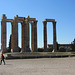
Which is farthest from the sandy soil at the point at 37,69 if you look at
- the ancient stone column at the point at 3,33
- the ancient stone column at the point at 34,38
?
the ancient stone column at the point at 34,38

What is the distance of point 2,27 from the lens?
56.4 meters

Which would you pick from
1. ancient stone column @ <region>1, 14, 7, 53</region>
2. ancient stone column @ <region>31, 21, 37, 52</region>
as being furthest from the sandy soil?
ancient stone column @ <region>31, 21, 37, 52</region>

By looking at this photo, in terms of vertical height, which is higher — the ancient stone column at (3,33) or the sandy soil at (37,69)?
the ancient stone column at (3,33)

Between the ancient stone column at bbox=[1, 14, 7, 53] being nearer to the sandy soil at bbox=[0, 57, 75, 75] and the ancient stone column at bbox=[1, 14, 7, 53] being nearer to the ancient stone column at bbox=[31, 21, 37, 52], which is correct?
the ancient stone column at bbox=[31, 21, 37, 52]

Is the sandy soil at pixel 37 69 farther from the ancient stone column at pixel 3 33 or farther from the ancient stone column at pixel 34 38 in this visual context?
the ancient stone column at pixel 34 38

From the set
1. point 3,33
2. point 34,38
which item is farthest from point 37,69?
point 34,38

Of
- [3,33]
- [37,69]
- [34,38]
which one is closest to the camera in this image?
[37,69]

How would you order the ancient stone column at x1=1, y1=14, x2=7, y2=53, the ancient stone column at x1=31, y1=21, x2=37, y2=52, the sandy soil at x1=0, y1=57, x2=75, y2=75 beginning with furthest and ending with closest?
the ancient stone column at x1=31, y1=21, x2=37, y2=52
the ancient stone column at x1=1, y1=14, x2=7, y2=53
the sandy soil at x1=0, y1=57, x2=75, y2=75

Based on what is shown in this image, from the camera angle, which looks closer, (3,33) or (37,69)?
(37,69)

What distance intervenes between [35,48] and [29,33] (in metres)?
6.87

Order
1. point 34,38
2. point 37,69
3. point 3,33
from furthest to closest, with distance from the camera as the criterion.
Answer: point 34,38, point 3,33, point 37,69

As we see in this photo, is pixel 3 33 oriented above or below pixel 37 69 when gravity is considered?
above

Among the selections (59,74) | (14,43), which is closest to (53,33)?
(14,43)

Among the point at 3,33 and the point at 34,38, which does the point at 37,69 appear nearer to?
the point at 3,33
